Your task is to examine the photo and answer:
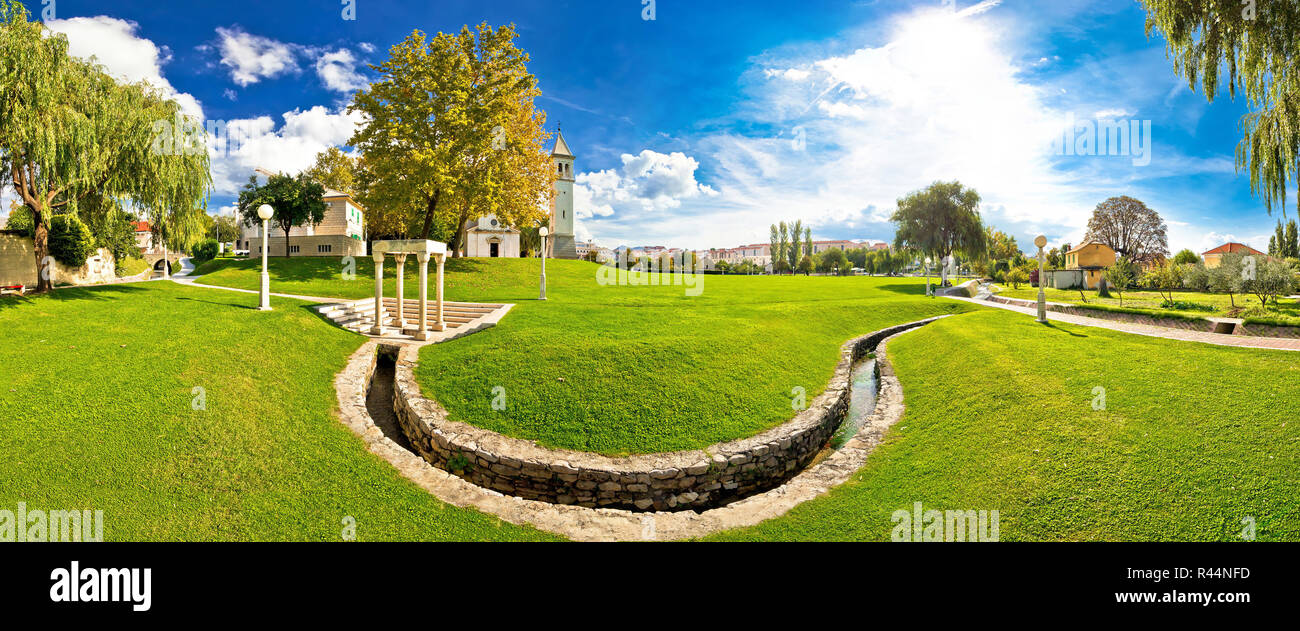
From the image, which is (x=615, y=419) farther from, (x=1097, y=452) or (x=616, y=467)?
(x=1097, y=452)

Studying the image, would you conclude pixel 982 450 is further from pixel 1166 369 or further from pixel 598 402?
pixel 598 402

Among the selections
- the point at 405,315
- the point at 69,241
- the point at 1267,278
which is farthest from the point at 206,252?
the point at 1267,278

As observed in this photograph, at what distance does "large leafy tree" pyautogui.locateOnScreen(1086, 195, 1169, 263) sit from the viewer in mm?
58469

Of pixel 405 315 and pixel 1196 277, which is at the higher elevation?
pixel 1196 277

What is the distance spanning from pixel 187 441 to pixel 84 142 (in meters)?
12.8

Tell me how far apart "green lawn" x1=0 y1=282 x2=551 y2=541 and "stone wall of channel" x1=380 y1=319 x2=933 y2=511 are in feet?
4.51

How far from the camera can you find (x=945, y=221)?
150 ft

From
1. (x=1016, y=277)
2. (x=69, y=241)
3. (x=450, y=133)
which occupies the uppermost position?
(x=450, y=133)

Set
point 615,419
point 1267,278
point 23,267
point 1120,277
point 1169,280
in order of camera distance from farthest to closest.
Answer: point 1120,277 < point 1169,280 < point 1267,278 < point 23,267 < point 615,419

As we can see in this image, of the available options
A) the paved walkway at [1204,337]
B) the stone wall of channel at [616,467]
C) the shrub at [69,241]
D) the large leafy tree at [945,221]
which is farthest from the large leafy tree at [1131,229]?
the shrub at [69,241]

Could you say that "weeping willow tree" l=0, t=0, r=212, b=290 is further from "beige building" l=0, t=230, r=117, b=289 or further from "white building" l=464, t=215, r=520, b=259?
"white building" l=464, t=215, r=520, b=259

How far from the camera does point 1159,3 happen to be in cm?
1395

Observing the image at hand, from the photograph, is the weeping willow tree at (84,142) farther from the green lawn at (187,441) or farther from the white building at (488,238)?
the white building at (488,238)

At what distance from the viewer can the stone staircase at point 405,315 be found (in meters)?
16.6
